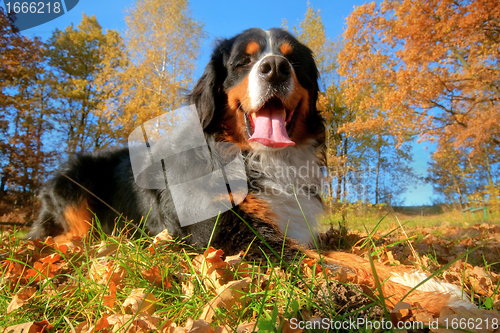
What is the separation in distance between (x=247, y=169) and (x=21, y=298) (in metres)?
1.94

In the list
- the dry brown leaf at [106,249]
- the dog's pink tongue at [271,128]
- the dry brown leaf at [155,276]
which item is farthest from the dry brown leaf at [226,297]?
the dog's pink tongue at [271,128]

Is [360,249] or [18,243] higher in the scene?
[18,243]

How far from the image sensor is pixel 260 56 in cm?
289

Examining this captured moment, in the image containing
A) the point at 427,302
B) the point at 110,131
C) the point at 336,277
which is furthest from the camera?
the point at 110,131

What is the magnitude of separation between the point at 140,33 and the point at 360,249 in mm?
17785

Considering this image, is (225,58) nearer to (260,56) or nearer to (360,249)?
(260,56)

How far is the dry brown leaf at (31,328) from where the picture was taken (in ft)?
4.15

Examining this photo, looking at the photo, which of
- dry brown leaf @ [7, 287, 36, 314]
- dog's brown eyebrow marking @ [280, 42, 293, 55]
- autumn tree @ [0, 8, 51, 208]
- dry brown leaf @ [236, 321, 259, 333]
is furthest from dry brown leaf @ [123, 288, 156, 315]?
autumn tree @ [0, 8, 51, 208]

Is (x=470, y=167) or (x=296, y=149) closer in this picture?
(x=296, y=149)

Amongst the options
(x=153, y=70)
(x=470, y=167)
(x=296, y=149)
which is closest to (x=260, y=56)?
(x=296, y=149)

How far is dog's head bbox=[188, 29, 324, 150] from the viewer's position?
271 cm

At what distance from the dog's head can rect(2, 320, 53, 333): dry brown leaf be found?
2.04 m

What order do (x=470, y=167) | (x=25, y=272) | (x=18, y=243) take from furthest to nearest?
(x=470, y=167) < (x=18, y=243) < (x=25, y=272)

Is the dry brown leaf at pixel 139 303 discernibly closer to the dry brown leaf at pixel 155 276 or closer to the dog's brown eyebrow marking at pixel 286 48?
the dry brown leaf at pixel 155 276
